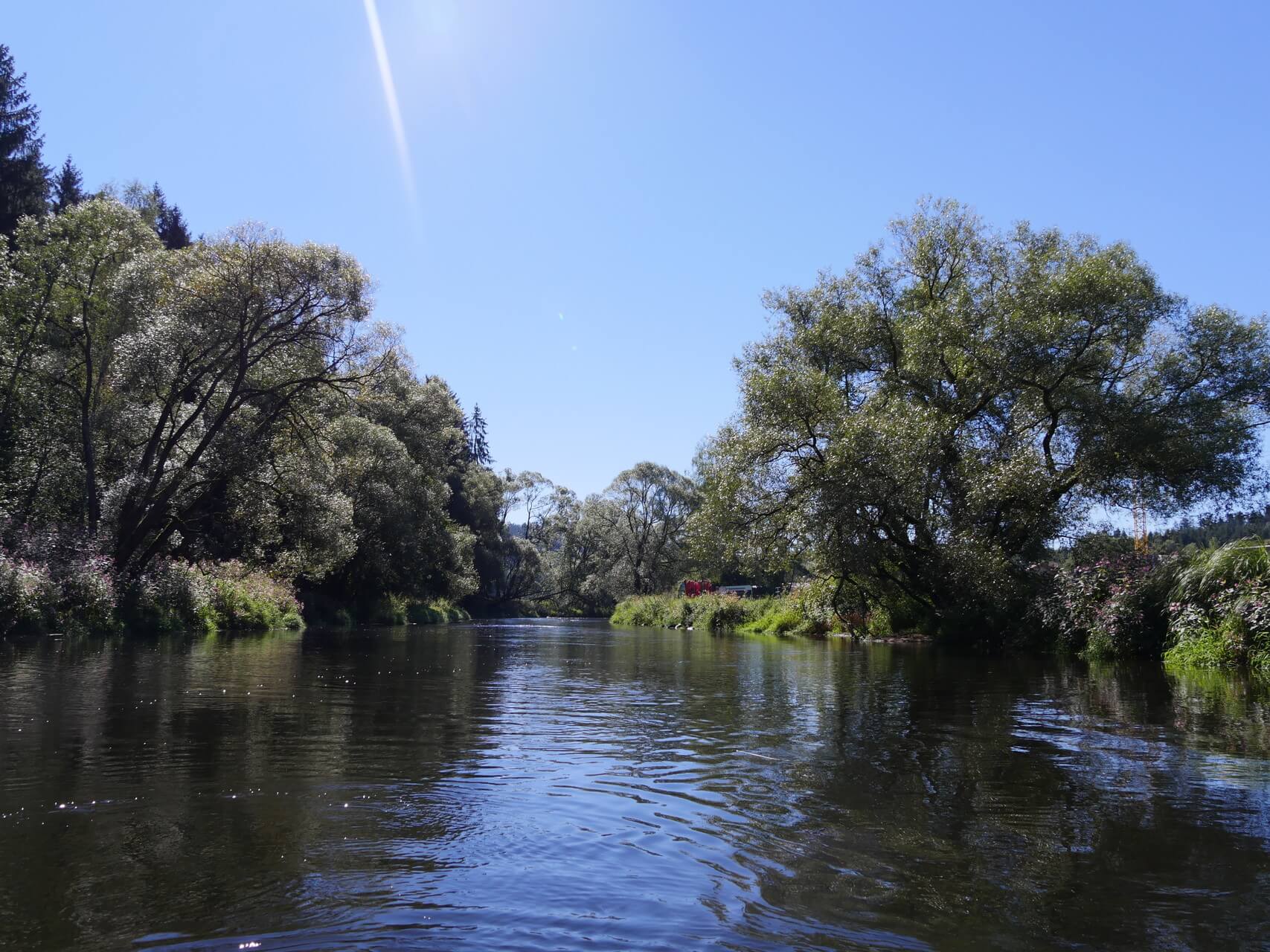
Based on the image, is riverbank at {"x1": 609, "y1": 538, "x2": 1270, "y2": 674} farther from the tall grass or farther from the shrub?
the shrub

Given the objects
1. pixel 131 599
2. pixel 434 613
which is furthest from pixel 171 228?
pixel 131 599

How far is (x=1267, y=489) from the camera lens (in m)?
25.4

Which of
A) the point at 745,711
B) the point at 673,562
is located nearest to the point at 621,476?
the point at 673,562

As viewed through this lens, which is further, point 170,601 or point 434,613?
point 434,613

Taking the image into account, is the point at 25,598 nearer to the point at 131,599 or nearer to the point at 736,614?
the point at 131,599

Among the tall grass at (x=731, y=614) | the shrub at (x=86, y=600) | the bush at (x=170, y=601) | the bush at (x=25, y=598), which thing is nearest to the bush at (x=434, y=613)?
the tall grass at (x=731, y=614)

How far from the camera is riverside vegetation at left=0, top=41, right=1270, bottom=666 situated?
23578mm

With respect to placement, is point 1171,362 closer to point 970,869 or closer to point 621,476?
point 970,869

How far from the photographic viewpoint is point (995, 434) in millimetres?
26344

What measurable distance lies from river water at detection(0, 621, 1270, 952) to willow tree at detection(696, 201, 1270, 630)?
1284cm

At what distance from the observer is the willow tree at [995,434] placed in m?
23.8

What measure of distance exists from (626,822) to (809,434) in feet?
72.6

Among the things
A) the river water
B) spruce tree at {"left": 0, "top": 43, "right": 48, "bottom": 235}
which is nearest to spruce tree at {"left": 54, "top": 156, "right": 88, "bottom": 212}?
spruce tree at {"left": 0, "top": 43, "right": 48, "bottom": 235}

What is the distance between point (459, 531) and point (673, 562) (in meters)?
24.5
